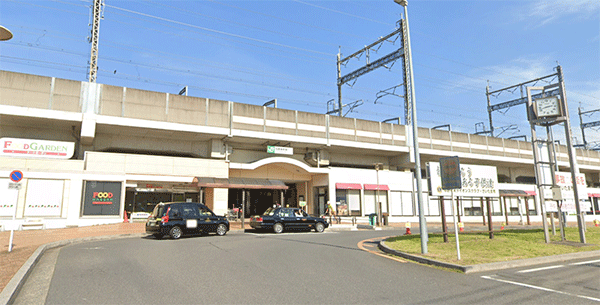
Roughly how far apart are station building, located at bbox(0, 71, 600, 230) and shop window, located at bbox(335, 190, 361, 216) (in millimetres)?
101

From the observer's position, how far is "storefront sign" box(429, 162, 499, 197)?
12.0 meters

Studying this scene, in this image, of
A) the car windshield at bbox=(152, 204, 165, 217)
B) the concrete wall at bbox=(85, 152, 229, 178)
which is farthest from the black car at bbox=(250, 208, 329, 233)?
the concrete wall at bbox=(85, 152, 229, 178)

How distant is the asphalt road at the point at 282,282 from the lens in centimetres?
586

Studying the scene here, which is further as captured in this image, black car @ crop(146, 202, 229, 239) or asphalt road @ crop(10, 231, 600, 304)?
black car @ crop(146, 202, 229, 239)

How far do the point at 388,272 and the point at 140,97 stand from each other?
2633 cm

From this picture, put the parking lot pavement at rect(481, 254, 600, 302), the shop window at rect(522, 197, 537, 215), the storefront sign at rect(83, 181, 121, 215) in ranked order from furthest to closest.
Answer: the shop window at rect(522, 197, 537, 215)
the storefront sign at rect(83, 181, 121, 215)
the parking lot pavement at rect(481, 254, 600, 302)

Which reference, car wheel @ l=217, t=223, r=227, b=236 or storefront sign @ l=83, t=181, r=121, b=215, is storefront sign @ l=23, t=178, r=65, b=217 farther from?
car wheel @ l=217, t=223, r=227, b=236

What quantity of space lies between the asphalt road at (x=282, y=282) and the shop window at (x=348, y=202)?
2562 cm

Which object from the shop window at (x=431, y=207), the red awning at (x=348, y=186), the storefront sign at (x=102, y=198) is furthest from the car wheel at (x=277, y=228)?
the shop window at (x=431, y=207)

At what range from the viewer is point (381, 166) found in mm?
40812

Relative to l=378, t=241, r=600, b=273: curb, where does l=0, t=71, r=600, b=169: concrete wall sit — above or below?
above

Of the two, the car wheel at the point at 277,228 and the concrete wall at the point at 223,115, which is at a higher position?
the concrete wall at the point at 223,115

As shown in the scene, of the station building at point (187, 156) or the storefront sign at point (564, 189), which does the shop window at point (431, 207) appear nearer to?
the station building at point (187, 156)

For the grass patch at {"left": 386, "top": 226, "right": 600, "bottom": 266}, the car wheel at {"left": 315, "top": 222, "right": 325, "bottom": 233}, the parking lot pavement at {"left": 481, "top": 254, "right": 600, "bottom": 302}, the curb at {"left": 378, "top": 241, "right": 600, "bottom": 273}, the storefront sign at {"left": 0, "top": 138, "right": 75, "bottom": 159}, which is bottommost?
the parking lot pavement at {"left": 481, "top": 254, "right": 600, "bottom": 302}
